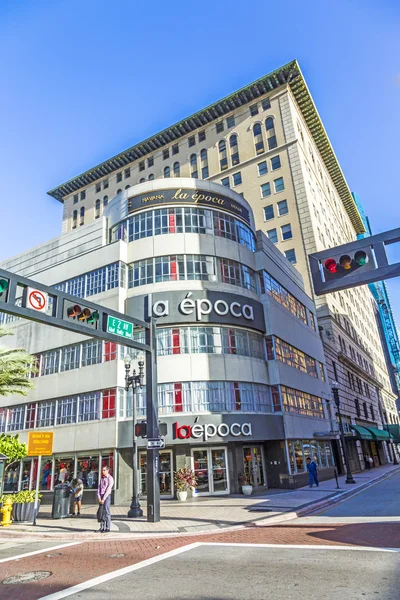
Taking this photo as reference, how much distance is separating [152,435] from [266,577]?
8887 mm

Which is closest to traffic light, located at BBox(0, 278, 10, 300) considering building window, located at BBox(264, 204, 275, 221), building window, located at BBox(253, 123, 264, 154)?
building window, located at BBox(264, 204, 275, 221)

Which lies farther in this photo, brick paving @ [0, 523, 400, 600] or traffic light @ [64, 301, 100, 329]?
traffic light @ [64, 301, 100, 329]

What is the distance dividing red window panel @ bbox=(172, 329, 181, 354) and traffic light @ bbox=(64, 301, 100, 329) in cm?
1169

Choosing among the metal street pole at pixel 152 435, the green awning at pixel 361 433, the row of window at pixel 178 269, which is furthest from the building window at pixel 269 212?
the metal street pole at pixel 152 435

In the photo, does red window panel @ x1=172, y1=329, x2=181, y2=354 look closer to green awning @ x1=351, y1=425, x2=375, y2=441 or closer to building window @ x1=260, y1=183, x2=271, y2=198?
green awning @ x1=351, y1=425, x2=375, y2=441

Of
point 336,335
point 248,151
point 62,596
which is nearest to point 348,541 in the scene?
point 62,596

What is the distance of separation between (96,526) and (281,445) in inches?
630

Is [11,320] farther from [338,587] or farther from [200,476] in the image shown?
[338,587]

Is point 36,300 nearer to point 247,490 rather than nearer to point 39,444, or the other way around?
point 39,444

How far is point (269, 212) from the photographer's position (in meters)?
50.2

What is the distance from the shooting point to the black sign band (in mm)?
29294

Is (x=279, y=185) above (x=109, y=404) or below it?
above

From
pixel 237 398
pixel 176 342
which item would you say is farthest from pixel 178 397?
pixel 237 398

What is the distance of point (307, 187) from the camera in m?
49.4
